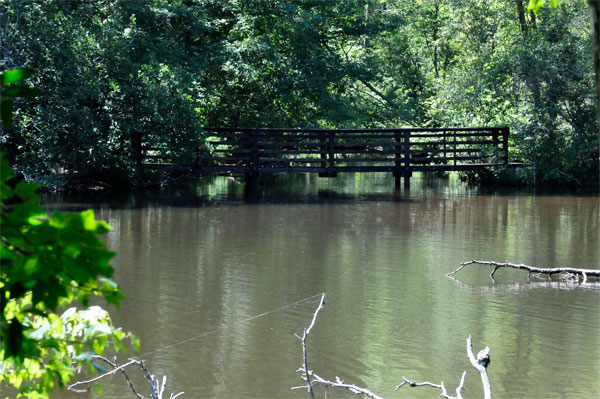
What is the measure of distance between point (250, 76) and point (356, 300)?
1710 centimetres

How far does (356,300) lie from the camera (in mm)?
9328

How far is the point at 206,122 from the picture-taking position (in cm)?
2703

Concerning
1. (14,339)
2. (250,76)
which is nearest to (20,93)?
(14,339)

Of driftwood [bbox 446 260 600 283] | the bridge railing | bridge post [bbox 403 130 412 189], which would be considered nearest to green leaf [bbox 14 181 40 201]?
driftwood [bbox 446 260 600 283]

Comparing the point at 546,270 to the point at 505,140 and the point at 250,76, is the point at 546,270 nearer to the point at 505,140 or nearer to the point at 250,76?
the point at 505,140

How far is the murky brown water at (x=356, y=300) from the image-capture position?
6.79 metres

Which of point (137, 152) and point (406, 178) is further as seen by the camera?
point (406, 178)

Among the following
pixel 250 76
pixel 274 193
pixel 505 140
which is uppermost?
pixel 250 76

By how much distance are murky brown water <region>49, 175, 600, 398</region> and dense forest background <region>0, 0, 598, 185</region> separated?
161 inches

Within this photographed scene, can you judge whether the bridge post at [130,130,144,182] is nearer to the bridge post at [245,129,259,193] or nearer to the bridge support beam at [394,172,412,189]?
the bridge post at [245,129,259,193]

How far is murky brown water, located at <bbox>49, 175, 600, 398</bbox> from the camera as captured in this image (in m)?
6.79

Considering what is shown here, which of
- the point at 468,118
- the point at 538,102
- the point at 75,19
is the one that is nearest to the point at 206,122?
the point at 75,19

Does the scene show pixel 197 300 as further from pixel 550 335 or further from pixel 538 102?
pixel 538 102

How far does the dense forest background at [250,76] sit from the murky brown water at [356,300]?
4101mm
